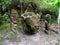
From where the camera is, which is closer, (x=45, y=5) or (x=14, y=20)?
(x=14, y=20)

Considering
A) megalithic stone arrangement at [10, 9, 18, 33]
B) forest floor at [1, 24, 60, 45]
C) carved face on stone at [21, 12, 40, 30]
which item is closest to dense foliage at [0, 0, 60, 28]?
megalithic stone arrangement at [10, 9, 18, 33]

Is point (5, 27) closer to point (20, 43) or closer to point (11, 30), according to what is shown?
point (11, 30)

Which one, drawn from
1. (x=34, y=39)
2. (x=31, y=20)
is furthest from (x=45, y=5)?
(x=34, y=39)

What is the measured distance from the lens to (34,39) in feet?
13.1

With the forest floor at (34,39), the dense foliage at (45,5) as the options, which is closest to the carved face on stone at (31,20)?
the forest floor at (34,39)

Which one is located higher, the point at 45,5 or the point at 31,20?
the point at 45,5

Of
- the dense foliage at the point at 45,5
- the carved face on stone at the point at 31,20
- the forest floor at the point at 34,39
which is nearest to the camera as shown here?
the forest floor at the point at 34,39

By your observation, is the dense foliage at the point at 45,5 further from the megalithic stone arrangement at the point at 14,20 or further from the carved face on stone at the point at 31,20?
the carved face on stone at the point at 31,20

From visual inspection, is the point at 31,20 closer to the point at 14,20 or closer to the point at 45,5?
the point at 14,20

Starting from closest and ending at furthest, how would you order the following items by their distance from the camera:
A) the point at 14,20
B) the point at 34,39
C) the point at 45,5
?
the point at 34,39, the point at 14,20, the point at 45,5

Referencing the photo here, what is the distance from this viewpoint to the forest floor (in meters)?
3.79

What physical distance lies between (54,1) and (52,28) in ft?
3.34

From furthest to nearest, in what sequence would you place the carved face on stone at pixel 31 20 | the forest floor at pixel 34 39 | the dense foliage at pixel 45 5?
the dense foliage at pixel 45 5, the carved face on stone at pixel 31 20, the forest floor at pixel 34 39

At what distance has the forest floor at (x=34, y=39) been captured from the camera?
3.79 metres
